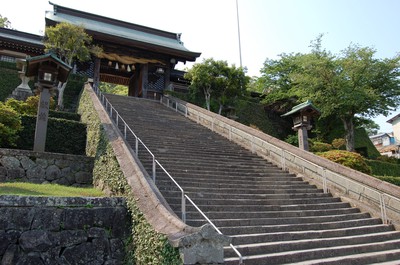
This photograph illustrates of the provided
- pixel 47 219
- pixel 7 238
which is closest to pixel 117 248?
pixel 47 219

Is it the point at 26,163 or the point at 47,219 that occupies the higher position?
the point at 26,163

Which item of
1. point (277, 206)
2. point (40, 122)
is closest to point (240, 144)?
point (277, 206)

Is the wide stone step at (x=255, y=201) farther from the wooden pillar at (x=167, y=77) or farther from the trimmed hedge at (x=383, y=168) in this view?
the wooden pillar at (x=167, y=77)

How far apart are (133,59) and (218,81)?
771cm

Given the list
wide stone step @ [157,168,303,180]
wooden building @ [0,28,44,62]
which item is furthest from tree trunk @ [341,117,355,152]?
wooden building @ [0,28,44,62]

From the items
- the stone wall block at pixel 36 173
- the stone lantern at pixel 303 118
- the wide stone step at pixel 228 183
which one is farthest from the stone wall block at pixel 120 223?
the stone lantern at pixel 303 118

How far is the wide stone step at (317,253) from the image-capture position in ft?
16.1

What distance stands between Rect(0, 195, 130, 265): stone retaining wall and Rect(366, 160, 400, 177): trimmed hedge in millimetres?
16776

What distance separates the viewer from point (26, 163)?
830 cm

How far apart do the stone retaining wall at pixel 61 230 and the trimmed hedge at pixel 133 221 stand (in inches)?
12.5

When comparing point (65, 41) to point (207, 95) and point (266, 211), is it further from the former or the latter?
point (266, 211)

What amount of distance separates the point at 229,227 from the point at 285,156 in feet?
17.2

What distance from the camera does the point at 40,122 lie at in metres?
9.46

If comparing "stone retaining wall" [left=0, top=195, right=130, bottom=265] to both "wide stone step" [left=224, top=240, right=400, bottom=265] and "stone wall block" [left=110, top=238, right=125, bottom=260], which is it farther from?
"wide stone step" [left=224, top=240, right=400, bottom=265]
